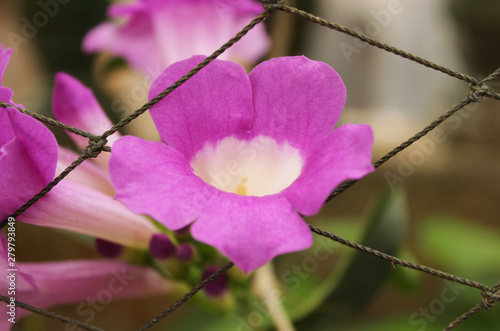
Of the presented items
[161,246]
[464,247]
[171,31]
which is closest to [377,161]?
[161,246]

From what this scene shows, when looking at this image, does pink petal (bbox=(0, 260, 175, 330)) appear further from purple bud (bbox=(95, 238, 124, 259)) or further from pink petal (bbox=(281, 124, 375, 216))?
pink petal (bbox=(281, 124, 375, 216))

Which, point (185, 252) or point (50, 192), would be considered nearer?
point (50, 192)

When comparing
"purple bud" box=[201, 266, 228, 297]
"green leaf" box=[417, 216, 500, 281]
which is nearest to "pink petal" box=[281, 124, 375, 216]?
"purple bud" box=[201, 266, 228, 297]

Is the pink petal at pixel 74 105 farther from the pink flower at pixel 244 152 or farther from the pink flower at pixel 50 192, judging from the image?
the pink flower at pixel 244 152

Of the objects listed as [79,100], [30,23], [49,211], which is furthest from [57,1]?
[49,211]

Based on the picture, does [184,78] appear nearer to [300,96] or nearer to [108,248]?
[300,96]

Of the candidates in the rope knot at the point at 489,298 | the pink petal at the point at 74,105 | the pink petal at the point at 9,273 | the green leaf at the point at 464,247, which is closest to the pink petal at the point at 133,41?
the pink petal at the point at 74,105
